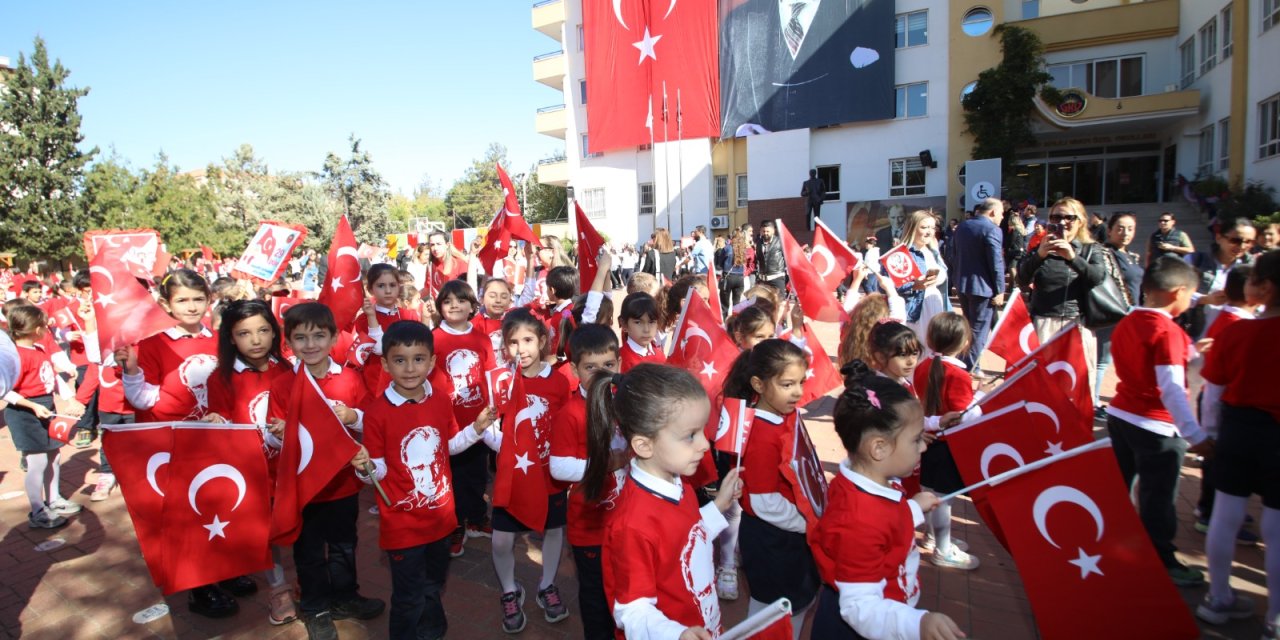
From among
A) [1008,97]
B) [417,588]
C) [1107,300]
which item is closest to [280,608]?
[417,588]

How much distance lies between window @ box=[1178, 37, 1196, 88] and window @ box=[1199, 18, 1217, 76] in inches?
26.0

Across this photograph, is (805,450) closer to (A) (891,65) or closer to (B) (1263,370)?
(B) (1263,370)

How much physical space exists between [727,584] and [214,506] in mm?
2564

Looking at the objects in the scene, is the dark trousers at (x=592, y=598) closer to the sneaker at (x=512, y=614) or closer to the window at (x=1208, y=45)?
the sneaker at (x=512, y=614)

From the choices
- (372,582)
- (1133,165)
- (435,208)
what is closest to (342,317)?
(372,582)

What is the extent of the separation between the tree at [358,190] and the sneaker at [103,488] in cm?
4793

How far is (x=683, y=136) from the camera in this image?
1177 inches

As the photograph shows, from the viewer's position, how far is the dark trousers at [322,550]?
3.40 metres

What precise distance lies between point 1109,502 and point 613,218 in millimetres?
A: 30877

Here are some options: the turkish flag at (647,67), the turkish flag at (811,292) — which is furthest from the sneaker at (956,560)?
the turkish flag at (647,67)

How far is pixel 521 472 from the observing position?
126 inches

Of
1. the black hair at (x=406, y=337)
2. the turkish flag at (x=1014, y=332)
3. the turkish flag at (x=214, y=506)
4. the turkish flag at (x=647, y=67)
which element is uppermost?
the turkish flag at (x=647, y=67)

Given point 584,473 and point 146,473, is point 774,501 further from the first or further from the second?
point 146,473

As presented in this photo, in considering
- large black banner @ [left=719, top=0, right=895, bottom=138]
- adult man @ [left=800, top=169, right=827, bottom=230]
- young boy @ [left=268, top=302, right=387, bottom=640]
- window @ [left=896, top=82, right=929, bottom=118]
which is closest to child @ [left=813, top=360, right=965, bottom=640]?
young boy @ [left=268, top=302, right=387, bottom=640]
